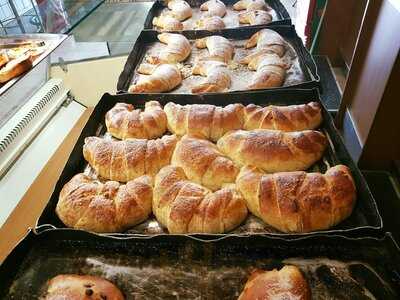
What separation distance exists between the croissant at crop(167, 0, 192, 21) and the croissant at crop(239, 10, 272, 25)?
483 mm

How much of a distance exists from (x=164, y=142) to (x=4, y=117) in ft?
3.46

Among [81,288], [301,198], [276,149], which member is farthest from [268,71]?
[81,288]

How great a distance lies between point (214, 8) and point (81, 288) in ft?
8.38

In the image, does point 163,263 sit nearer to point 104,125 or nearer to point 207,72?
point 104,125

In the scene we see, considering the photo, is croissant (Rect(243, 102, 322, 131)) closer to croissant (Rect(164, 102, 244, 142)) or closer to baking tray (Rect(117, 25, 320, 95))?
croissant (Rect(164, 102, 244, 142))

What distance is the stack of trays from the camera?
1.05 meters

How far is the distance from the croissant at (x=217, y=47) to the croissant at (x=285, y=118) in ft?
2.35

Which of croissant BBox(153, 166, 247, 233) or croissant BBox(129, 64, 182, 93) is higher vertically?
croissant BBox(129, 64, 182, 93)

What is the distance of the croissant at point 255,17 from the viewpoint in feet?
8.54

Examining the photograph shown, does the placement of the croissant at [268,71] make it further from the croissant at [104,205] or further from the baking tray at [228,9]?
the croissant at [104,205]

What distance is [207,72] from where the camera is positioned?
6.70ft

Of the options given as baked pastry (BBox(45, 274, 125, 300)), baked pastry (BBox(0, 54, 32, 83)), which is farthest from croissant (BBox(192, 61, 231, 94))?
baked pastry (BBox(45, 274, 125, 300))

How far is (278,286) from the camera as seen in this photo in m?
0.99

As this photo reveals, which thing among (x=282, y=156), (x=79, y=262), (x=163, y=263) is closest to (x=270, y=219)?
(x=282, y=156)
